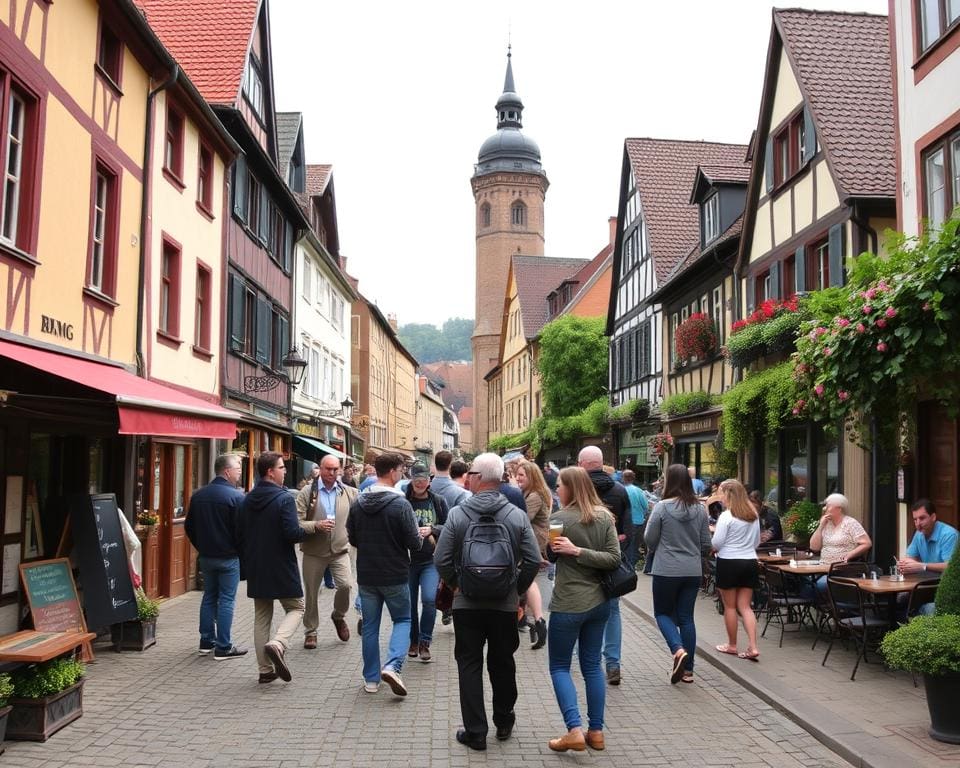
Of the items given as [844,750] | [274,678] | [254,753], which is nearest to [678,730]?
[844,750]

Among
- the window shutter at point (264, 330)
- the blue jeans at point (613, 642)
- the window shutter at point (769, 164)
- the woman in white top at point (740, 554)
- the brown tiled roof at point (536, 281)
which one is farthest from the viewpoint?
the brown tiled roof at point (536, 281)

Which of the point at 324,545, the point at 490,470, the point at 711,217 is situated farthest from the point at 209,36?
the point at 490,470

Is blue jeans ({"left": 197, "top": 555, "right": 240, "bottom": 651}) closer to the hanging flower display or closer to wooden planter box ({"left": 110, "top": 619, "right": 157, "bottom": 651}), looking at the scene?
wooden planter box ({"left": 110, "top": 619, "right": 157, "bottom": 651})

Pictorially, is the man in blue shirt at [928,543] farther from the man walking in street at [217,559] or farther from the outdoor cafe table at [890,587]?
the man walking in street at [217,559]

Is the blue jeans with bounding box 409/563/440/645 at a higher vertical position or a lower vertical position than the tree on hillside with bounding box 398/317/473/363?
lower

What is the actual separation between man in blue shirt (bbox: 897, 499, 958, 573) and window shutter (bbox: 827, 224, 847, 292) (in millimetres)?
6551

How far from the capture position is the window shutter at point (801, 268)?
1706 cm

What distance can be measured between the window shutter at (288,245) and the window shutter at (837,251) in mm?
14046

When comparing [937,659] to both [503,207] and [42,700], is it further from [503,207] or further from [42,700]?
[503,207]

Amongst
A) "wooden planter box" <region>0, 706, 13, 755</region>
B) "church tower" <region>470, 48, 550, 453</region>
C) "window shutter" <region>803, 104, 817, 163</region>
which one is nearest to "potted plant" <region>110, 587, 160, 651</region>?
"wooden planter box" <region>0, 706, 13, 755</region>

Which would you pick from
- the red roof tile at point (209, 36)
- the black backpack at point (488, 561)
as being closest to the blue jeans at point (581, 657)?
the black backpack at point (488, 561)

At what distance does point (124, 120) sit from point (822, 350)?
910 cm

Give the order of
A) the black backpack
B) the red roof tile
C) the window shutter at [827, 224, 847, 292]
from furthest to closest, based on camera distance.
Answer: the red roof tile < the window shutter at [827, 224, 847, 292] < the black backpack

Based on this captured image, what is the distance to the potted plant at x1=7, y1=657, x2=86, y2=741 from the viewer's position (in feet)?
21.4
